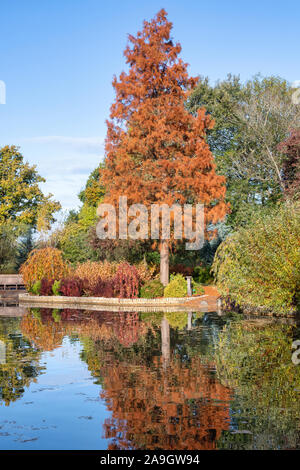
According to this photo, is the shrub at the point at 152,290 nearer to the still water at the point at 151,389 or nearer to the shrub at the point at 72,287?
the shrub at the point at 72,287

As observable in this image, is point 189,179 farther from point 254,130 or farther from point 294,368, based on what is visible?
point 294,368

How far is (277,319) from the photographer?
15.2 metres

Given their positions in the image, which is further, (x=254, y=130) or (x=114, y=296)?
(x=254, y=130)

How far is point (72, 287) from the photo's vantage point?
24.6m

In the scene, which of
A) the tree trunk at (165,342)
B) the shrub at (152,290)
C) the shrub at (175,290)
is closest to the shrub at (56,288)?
the shrub at (152,290)

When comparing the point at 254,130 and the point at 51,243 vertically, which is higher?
the point at 254,130

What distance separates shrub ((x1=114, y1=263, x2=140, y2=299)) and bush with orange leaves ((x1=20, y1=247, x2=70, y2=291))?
18.7ft

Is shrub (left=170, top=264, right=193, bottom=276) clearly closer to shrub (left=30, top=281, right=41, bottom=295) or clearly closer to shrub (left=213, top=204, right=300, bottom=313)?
shrub (left=30, top=281, right=41, bottom=295)

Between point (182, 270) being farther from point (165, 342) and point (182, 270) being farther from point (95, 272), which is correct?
Answer: point (165, 342)

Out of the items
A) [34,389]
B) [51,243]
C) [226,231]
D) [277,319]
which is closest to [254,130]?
[226,231]

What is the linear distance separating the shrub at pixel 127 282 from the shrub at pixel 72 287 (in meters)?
2.48

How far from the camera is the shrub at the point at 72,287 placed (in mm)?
24417

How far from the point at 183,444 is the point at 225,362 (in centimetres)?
421

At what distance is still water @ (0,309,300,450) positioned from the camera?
5234 mm
